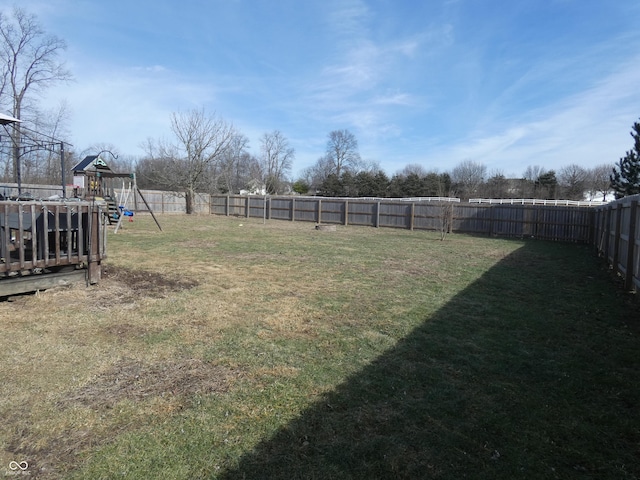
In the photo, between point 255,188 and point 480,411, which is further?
point 255,188

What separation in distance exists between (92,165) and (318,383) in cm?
1656

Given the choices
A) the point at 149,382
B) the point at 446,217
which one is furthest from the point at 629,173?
the point at 149,382

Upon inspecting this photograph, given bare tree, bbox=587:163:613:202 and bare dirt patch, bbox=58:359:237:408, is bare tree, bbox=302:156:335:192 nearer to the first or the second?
bare tree, bbox=587:163:613:202

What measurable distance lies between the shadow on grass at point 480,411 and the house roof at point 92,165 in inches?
630

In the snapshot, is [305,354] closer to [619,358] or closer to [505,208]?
[619,358]

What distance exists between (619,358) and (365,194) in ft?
154

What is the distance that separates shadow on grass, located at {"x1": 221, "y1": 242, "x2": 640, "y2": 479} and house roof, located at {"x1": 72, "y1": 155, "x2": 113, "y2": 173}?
16000mm

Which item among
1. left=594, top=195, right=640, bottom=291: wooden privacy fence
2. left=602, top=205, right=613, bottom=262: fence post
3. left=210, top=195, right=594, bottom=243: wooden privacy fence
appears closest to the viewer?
left=594, top=195, right=640, bottom=291: wooden privacy fence

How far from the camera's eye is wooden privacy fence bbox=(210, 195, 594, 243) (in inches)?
656

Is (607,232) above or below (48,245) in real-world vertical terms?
above

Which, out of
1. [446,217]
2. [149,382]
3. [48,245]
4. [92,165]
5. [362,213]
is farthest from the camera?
[362,213]

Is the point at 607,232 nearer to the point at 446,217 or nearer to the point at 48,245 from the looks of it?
the point at 446,217

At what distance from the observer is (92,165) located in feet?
52.1

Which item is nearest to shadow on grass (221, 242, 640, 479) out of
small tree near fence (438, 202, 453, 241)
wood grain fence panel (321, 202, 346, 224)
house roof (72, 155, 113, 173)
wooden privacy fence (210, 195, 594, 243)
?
small tree near fence (438, 202, 453, 241)
